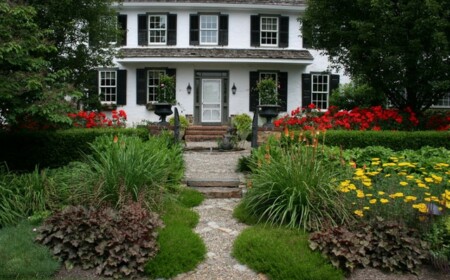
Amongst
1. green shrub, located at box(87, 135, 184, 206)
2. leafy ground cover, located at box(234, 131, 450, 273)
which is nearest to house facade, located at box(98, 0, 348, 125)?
green shrub, located at box(87, 135, 184, 206)

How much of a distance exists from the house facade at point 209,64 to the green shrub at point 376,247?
15569 millimetres

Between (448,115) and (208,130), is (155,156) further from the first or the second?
(208,130)

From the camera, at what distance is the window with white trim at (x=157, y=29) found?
21.0m

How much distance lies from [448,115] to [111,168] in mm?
8784

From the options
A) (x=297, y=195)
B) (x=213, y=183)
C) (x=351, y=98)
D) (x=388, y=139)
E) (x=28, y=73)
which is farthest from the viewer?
(x=351, y=98)

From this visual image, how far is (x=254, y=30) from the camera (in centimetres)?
2105

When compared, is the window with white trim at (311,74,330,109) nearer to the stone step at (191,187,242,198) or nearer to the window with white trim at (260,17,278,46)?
the window with white trim at (260,17,278,46)

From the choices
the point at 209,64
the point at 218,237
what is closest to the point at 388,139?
the point at 218,237

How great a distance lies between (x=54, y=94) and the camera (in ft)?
22.8

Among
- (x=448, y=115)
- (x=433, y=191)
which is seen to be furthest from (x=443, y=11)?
(x=433, y=191)

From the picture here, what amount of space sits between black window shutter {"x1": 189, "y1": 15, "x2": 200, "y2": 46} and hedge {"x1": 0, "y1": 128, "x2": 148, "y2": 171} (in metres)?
12.6

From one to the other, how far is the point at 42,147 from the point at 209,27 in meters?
13.5

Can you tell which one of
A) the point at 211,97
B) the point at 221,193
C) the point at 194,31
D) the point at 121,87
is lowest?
the point at 221,193

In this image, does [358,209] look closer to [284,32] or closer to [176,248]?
[176,248]
